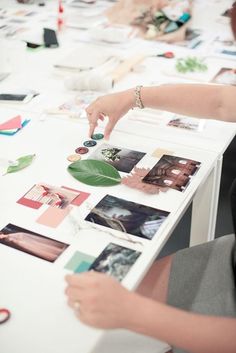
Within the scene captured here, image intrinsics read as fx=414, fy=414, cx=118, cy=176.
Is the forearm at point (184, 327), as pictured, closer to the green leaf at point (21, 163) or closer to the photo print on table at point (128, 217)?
the photo print on table at point (128, 217)

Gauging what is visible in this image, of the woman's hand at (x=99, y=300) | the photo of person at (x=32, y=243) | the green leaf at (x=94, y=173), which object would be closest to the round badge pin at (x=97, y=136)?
the green leaf at (x=94, y=173)

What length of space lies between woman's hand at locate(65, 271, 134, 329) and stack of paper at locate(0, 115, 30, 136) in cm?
62

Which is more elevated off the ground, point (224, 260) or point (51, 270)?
point (51, 270)

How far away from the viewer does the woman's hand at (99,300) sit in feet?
2.14

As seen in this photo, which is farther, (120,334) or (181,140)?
(181,140)

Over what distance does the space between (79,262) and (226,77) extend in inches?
40.5

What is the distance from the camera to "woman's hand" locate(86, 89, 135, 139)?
1.14 m

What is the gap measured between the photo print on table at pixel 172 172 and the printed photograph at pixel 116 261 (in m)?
0.23

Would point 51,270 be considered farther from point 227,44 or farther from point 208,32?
point 208,32

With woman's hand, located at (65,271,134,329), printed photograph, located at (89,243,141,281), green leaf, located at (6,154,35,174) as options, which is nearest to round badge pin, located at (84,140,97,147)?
green leaf, located at (6,154,35,174)

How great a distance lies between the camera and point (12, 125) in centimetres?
121

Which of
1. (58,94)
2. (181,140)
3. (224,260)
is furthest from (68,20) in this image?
(224,260)

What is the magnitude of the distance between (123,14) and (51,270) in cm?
161

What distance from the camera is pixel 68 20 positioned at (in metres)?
2.12
